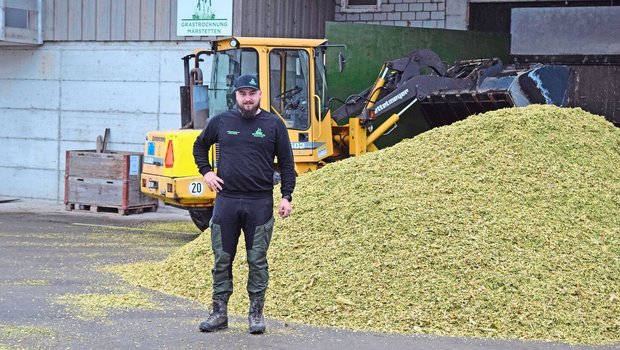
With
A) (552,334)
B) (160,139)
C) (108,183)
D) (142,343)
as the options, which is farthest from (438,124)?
(142,343)

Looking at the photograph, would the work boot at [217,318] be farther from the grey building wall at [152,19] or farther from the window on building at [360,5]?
the window on building at [360,5]

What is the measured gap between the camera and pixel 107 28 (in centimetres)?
1970

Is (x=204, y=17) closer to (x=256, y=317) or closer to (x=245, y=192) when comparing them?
(x=245, y=192)

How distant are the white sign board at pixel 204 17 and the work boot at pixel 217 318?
1086 centimetres

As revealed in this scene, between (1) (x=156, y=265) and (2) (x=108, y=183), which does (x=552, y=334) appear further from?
(2) (x=108, y=183)

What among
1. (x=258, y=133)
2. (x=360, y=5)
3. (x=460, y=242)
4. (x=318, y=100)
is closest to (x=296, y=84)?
(x=318, y=100)

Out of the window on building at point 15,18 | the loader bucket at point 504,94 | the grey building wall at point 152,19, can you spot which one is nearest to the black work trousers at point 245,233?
the loader bucket at point 504,94

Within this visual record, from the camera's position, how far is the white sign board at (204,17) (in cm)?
1820

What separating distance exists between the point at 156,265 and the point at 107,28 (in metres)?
9.89

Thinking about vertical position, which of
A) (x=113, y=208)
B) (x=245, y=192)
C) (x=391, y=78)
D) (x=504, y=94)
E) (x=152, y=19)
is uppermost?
(x=152, y=19)

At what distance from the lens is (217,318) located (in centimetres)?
786

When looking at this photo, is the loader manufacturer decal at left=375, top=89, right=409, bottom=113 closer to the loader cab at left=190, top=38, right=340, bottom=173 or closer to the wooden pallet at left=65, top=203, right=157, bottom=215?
the loader cab at left=190, top=38, right=340, bottom=173

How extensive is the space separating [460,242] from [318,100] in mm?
5244

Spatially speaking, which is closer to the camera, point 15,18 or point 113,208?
point 113,208
